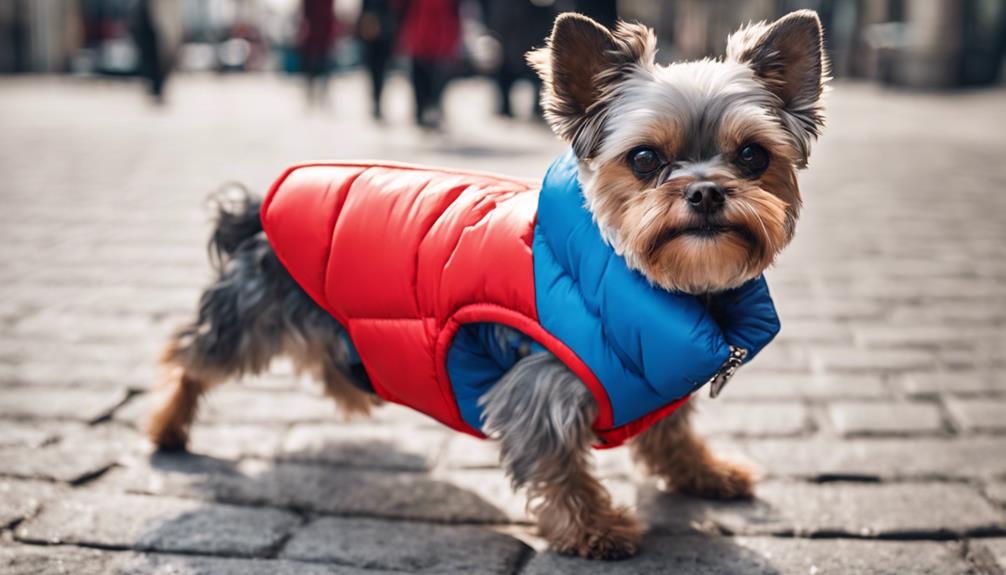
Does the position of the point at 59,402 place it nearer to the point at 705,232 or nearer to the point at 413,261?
the point at 413,261

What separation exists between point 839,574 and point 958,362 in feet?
7.13

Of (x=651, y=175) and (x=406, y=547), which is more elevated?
(x=651, y=175)

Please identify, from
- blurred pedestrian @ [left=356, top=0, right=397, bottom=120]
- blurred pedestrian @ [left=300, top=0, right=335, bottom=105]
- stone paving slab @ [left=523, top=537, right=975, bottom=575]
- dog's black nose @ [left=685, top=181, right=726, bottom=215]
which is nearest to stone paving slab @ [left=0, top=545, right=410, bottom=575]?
stone paving slab @ [left=523, top=537, right=975, bottom=575]

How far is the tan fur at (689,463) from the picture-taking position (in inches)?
135

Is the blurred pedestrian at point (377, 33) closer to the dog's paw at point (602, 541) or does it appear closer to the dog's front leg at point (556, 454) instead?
the dog's front leg at point (556, 454)

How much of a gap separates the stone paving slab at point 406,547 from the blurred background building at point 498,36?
1.81m

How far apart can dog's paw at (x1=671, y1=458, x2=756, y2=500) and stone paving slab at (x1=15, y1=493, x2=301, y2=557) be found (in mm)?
1294

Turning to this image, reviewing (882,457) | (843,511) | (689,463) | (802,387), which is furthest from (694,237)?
(802,387)

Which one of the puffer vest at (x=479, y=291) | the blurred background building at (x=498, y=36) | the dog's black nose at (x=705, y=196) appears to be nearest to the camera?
the dog's black nose at (x=705, y=196)

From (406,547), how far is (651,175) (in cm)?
129

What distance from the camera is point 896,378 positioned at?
14.7ft

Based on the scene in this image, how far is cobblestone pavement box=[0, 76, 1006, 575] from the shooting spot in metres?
3.02

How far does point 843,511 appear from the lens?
10.7 ft

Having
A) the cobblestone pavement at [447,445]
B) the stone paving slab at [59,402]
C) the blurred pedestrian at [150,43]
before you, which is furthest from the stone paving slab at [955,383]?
the blurred pedestrian at [150,43]
